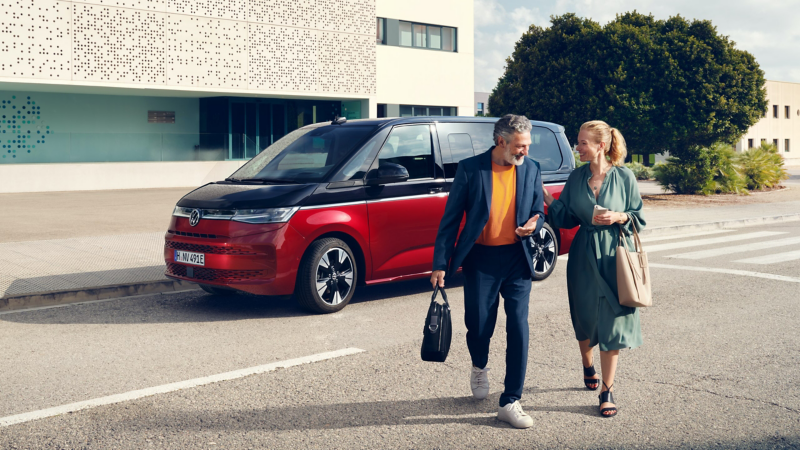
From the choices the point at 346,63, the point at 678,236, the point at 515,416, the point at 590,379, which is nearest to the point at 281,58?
the point at 346,63

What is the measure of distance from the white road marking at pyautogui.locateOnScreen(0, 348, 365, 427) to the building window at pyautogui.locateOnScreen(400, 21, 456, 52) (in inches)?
1209

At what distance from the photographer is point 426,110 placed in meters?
36.3

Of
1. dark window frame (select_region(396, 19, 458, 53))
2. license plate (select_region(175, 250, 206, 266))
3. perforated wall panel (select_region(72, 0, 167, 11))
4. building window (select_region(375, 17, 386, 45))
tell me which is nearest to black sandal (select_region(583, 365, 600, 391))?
license plate (select_region(175, 250, 206, 266))

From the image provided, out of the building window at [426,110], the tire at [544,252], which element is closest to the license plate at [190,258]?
the tire at [544,252]

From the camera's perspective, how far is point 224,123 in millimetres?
31438

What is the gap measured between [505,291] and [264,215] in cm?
305

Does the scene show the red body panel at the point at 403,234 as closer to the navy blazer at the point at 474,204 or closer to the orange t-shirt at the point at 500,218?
the navy blazer at the point at 474,204

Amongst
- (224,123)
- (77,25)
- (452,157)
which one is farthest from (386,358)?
(224,123)

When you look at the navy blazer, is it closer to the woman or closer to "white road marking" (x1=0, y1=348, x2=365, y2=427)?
the woman

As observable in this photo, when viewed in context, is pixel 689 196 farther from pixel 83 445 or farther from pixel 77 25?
pixel 83 445

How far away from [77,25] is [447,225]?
25.0m

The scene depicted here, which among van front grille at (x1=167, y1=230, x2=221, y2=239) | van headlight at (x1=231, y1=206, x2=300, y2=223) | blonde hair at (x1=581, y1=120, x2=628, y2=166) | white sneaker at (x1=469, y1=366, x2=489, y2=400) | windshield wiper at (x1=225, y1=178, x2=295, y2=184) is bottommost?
white sneaker at (x1=469, y1=366, x2=489, y2=400)

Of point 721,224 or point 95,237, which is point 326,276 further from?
point 721,224

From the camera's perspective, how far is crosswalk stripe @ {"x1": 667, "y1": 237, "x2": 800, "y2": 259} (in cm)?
1142
